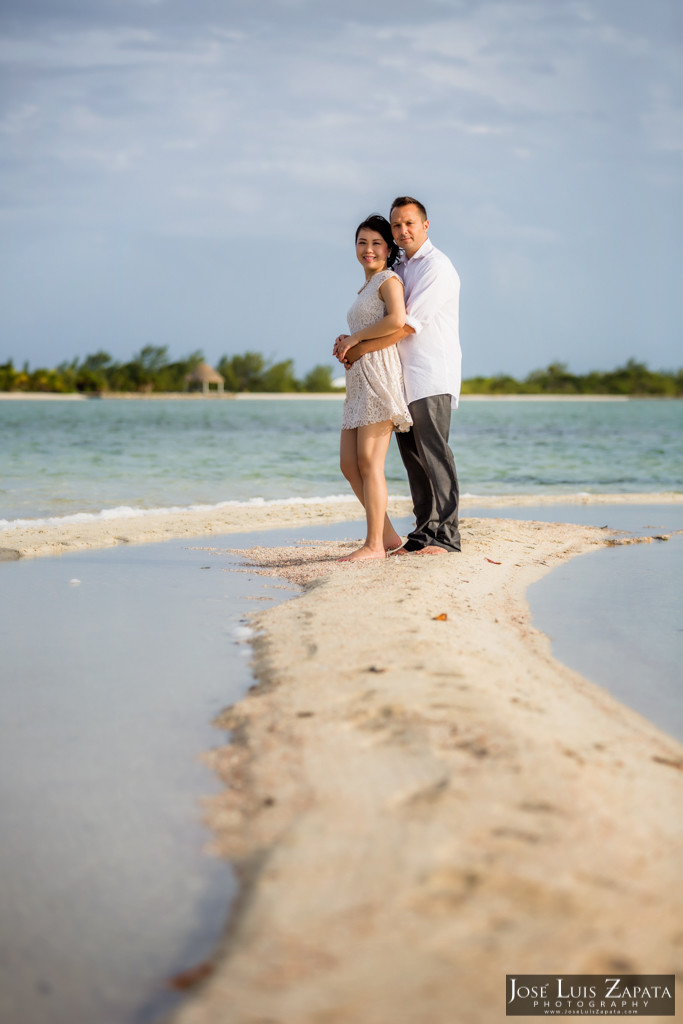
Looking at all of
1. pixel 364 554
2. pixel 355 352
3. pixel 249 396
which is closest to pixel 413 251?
pixel 355 352

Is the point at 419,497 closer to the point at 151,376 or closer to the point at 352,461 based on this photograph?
the point at 352,461

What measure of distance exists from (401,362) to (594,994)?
11.5 feet

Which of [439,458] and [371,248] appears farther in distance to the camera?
[439,458]

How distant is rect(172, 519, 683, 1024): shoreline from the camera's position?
1.23 metres

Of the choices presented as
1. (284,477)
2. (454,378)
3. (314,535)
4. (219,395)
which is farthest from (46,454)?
(219,395)

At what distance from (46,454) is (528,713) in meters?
14.0

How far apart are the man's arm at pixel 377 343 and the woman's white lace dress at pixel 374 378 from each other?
0.11ft

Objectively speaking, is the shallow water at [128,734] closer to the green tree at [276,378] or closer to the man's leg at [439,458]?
the man's leg at [439,458]

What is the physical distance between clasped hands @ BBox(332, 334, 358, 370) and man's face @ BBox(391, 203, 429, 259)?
1.74ft

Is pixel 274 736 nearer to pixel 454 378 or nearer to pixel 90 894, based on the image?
pixel 90 894

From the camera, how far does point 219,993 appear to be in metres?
1.20

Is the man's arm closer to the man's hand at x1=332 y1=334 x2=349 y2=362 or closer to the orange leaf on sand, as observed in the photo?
the man's hand at x1=332 y1=334 x2=349 y2=362

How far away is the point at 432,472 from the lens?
14.8 ft

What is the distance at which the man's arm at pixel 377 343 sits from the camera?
168 inches
